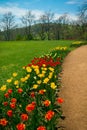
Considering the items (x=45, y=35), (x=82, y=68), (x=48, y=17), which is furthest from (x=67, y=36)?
(x=82, y=68)

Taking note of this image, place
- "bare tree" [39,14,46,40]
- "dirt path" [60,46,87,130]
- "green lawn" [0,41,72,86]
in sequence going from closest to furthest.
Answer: "dirt path" [60,46,87,130], "green lawn" [0,41,72,86], "bare tree" [39,14,46,40]

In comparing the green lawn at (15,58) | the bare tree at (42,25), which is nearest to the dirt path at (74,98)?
the green lawn at (15,58)

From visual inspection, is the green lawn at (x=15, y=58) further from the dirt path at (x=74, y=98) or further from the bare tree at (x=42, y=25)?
the bare tree at (x=42, y=25)

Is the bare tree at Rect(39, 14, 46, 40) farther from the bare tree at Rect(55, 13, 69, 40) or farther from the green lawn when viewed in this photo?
the green lawn

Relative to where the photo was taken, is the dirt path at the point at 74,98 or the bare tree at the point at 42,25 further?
the bare tree at the point at 42,25

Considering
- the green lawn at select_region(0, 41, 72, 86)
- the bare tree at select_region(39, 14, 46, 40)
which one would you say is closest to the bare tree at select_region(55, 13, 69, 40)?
the bare tree at select_region(39, 14, 46, 40)

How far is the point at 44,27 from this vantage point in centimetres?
8969

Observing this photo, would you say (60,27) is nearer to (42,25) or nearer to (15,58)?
(42,25)

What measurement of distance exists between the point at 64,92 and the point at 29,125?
4.69 meters

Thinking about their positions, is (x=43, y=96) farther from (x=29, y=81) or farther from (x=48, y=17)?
(x=48, y=17)

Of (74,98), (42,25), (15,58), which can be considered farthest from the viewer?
(42,25)

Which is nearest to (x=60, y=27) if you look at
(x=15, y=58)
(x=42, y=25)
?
(x=42, y=25)

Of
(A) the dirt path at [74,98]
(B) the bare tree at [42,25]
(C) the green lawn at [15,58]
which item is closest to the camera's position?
(A) the dirt path at [74,98]

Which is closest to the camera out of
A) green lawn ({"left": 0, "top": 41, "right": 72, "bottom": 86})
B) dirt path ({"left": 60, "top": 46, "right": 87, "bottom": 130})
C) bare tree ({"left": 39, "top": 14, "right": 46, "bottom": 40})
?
dirt path ({"left": 60, "top": 46, "right": 87, "bottom": 130})
